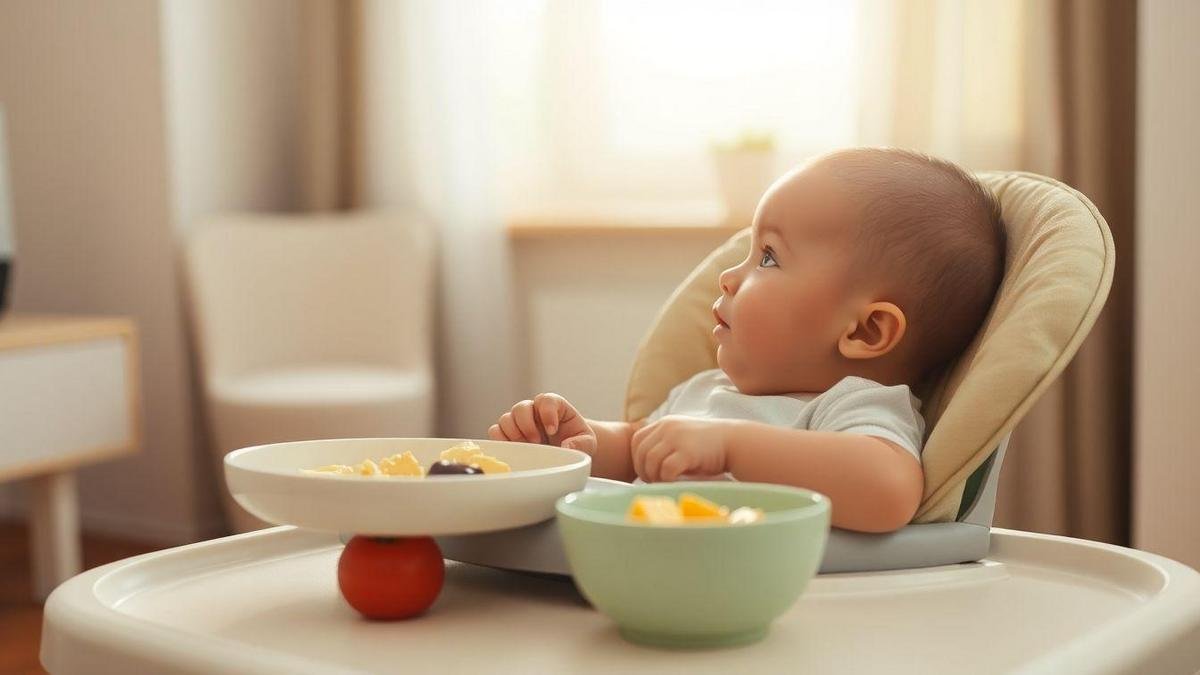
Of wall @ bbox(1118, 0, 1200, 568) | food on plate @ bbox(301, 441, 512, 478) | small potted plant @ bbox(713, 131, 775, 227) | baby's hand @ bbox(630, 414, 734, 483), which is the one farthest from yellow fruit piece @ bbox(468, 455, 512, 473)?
small potted plant @ bbox(713, 131, 775, 227)

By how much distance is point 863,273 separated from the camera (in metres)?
1.10

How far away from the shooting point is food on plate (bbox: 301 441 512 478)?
2.61 feet

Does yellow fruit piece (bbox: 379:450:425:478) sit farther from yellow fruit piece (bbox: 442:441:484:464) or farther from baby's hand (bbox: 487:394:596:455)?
baby's hand (bbox: 487:394:596:455)

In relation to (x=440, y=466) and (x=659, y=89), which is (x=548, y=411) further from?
(x=659, y=89)

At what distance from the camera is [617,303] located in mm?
3174

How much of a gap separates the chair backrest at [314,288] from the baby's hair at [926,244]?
7.15 ft

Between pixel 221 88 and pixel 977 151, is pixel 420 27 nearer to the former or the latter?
pixel 221 88

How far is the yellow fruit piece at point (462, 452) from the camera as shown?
0.89 metres

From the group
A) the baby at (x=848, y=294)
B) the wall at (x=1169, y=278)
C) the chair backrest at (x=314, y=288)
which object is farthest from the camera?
the chair backrest at (x=314, y=288)

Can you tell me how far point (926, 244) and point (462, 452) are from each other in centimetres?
43

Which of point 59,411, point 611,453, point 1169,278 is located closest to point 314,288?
point 59,411

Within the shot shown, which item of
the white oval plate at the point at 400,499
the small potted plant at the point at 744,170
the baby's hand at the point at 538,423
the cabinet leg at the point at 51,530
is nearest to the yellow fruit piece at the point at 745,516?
the white oval plate at the point at 400,499

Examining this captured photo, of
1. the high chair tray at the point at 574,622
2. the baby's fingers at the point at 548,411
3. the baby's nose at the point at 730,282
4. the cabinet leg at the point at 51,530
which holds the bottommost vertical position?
the cabinet leg at the point at 51,530

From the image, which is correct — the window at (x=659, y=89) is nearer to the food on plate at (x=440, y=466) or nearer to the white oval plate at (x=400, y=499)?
the food on plate at (x=440, y=466)
